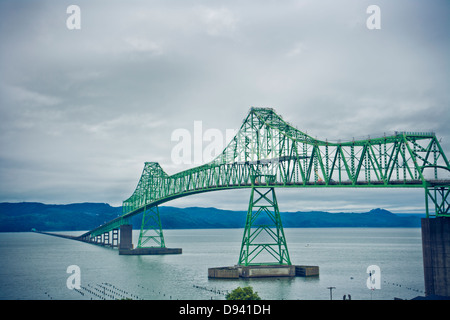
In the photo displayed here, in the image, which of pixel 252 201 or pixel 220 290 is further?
pixel 252 201

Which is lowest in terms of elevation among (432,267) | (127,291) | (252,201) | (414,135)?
(127,291)

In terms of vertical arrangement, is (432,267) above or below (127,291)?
above
